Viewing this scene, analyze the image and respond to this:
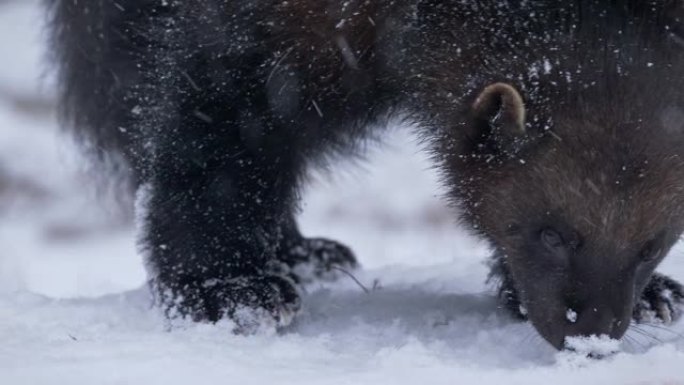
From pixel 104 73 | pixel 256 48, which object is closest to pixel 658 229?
pixel 256 48

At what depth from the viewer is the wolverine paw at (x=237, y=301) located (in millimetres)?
3982

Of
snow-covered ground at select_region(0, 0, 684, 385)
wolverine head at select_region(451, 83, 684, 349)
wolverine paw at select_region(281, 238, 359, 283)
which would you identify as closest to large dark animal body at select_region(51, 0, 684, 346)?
wolverine head at select_region(451, 83, 684, 349)

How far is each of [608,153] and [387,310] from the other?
52.4 inches

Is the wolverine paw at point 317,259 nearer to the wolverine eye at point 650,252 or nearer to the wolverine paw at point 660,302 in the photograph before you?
the wolverine paw at point 660,302

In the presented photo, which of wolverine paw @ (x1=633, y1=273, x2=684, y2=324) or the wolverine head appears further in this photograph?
wolverine paw @ (x1=633, y1=273, x2=684, y2=324)

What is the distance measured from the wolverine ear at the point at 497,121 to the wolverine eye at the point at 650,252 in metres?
0.49

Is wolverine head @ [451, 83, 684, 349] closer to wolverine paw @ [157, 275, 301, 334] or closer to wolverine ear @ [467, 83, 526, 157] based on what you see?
wolverine ear @ [467, 83, 526, 157]

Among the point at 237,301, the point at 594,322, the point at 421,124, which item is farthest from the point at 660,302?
the point at 237,301

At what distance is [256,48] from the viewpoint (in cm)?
385

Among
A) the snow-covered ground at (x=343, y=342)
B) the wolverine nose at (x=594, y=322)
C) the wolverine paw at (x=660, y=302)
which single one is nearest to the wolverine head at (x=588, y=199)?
the wolverine nose at (x=594, y=322)

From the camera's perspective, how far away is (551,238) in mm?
3379

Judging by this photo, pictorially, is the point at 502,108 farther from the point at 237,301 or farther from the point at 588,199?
the point at 237,301

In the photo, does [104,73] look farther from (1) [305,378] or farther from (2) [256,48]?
(1) [305,378]

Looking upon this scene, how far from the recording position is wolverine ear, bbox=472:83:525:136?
3.34 metres
